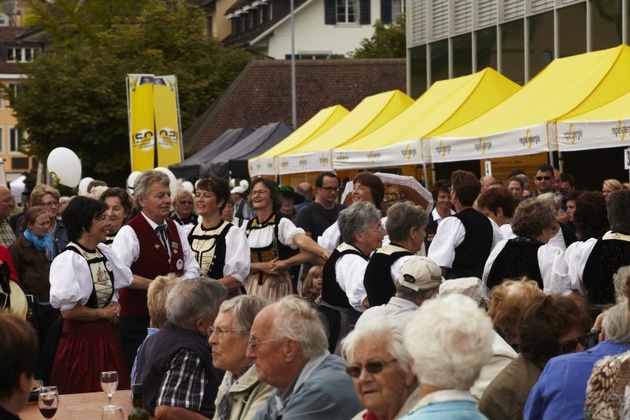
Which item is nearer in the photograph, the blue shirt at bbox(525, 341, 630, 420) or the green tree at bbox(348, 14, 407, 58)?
the blue shirt at bbox(525, 341, 630, 420)

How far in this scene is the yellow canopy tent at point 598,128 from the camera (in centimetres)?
1379

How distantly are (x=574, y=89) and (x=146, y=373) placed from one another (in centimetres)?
1022

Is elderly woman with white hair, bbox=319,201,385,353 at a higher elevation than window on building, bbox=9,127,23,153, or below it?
below

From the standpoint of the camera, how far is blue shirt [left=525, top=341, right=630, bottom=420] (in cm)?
551

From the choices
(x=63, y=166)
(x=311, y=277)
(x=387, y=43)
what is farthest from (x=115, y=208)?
(x=387, y=43)

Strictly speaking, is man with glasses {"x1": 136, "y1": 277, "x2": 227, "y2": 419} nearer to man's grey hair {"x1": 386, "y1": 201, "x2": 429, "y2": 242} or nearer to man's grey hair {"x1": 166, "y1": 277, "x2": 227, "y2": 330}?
man's grey hair {"x1": 166, "y1": 277, "x2": 227, "y2": 330}

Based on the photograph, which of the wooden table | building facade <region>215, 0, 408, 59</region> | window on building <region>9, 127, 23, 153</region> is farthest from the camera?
window on building <region>9, 127, 23, 153</region>

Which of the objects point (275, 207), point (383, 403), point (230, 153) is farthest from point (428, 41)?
point (383, 403)

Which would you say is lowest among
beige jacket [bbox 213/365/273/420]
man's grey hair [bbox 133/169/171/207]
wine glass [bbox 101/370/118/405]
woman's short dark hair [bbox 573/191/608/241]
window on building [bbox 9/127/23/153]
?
wine glass [bbox 101/370/118/405]

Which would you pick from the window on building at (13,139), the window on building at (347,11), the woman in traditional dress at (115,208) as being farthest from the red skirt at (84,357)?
the window on building at (13,139)

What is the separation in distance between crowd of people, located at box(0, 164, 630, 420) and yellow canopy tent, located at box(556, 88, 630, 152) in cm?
55

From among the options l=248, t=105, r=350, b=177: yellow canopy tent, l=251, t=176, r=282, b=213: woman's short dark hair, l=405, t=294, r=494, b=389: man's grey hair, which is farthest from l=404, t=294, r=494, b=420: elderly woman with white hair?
l=248, t=105, r=350, b=177: yellow canopy tent

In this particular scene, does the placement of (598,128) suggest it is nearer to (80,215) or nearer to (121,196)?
(121,196)

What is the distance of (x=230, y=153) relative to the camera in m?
34.0
